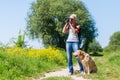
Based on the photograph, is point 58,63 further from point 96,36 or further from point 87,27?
point 96,36

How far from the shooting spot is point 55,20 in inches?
2672

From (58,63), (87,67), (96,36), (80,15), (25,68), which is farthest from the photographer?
(96,36)

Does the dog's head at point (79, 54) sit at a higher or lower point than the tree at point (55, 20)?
lower

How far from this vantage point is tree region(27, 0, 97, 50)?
67.1 metres

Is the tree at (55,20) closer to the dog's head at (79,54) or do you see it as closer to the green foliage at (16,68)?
the green foliage at (16,68)

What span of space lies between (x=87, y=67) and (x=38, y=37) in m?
54.8

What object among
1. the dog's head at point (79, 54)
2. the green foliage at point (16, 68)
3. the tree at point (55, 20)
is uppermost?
the tree at point (55, 20)

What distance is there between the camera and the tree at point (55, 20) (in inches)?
2640

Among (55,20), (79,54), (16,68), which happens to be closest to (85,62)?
(79,54)

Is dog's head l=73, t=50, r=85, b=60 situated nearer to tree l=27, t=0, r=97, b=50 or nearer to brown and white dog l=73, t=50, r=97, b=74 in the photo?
brown and white dog l=73, t=50, r=97, b=74

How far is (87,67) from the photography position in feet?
48.0

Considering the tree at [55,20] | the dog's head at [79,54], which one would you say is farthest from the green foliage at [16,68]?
the tree at [55,20]

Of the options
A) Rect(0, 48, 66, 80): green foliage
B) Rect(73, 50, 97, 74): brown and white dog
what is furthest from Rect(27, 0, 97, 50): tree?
Result: Rect(73, 50, 97, 74): brown and white dog

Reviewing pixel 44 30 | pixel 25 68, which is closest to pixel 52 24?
pixel 44 30
